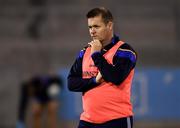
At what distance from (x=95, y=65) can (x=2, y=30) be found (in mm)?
5651

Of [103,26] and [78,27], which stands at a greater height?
[103,26]

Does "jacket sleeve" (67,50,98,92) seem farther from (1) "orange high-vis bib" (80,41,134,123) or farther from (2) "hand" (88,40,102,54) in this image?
(2) "hand" (88,40,102,54)

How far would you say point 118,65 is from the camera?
3.13m

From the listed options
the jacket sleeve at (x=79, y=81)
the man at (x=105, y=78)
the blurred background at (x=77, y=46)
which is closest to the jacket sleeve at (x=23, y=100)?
the blurred background at (x=77, y=46)

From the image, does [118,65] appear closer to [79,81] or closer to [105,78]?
[105,78]

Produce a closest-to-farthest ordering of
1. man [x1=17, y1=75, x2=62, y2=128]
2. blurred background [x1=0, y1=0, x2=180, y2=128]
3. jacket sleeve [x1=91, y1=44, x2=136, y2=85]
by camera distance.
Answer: jacket sleeve [x1=91, y1=44, x2=136, y2=85]
man [x1=17, y1=75, x2=62, y2=128]
blurred background [x1=0, y1=0, x2=180, y2=128]

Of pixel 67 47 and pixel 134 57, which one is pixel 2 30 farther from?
pixel 134 57

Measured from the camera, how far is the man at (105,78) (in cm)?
311

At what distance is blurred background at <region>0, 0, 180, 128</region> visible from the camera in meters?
8.34

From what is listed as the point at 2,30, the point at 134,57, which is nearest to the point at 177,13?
the point at 2,30

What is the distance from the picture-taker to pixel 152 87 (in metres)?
8.41

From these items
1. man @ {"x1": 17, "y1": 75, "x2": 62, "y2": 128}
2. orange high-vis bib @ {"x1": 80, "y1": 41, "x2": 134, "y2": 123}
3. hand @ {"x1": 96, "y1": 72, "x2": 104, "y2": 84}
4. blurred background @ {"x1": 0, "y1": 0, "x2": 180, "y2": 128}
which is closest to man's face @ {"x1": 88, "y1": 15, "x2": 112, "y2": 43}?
orange high-vis bib @ {"x1": 80, "y1": 41, "x2": 134, "y2": 123}

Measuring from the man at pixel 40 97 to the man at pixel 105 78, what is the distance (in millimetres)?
4807

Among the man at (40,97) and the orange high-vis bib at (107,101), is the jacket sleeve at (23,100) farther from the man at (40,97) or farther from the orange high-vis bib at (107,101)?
the orange high-vis bib at (107,101)
